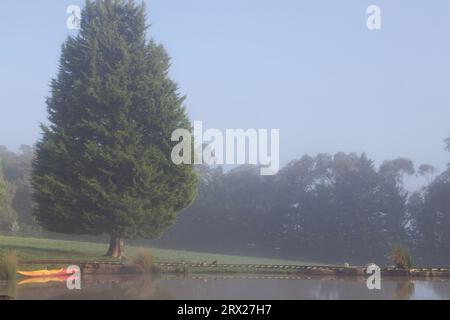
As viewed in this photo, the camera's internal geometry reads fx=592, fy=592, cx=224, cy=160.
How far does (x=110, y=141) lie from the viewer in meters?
26.7

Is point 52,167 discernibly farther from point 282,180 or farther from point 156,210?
point 282,180

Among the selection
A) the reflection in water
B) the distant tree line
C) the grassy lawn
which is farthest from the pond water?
the distant tree line

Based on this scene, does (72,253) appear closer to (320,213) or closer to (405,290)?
(405,290)

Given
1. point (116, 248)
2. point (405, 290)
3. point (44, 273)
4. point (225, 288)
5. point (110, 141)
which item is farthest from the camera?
point (116, 248)

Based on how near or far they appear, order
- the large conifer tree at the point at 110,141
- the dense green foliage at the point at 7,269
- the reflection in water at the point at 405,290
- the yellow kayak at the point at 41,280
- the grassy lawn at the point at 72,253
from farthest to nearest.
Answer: the large conifer tree at the point at 110,141, the grassy lawn at the point at 72,253, the dense green foliage at the point at 7,269, the yellow kayak at the point at 41,280, the reflection in water at the point at 405,290

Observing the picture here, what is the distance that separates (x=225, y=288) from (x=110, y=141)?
39.9 feet

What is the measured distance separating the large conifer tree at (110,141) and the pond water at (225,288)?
7161mm

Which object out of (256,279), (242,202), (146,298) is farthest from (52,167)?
(242,202)

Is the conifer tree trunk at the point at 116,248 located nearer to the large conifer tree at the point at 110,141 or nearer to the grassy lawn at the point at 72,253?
the large conifer tree at the point at 110,141

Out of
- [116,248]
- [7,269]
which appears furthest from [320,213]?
[7,269]

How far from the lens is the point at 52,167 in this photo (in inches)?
1062

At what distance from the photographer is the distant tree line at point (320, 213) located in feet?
184

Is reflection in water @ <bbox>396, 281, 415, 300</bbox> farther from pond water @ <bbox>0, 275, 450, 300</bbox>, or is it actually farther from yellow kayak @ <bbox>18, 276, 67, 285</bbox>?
yellow kayak @ <bbox>18, 276, 67, 285</bbox>

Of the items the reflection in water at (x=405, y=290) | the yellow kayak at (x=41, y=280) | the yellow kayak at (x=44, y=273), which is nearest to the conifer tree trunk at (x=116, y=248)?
the yellow kayak at (x=44, y=273)
